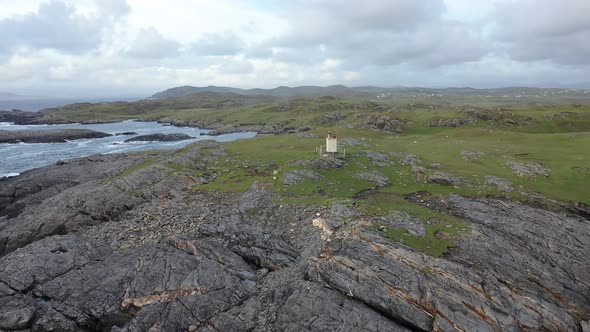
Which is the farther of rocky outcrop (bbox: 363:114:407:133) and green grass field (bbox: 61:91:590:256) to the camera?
rocky outcrop (bbox: 363:114:407:133)

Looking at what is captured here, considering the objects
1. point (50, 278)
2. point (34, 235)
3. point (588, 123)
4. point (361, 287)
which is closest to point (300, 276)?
point (361, 287)

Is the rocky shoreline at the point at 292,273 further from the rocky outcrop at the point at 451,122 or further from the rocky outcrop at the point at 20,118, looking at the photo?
the rocky outcrop at the point at 20,118

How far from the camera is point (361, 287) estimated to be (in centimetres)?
1908

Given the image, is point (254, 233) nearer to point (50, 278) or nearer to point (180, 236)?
point (180, 236)

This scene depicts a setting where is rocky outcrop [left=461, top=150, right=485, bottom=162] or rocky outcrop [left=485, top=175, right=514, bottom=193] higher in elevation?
rocky outcrop [left=461, top=150, right=485, bottom=162]

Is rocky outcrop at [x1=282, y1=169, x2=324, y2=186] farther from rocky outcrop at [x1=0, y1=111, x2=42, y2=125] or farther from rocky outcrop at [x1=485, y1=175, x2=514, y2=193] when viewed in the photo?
rocky outcrop at [x1=0, y1=111, x2=42, y2=125]

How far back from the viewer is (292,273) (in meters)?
21.6

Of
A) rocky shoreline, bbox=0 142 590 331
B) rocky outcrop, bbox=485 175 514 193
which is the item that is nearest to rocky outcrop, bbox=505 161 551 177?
rocky outcrop, bbox=485 175 514 193

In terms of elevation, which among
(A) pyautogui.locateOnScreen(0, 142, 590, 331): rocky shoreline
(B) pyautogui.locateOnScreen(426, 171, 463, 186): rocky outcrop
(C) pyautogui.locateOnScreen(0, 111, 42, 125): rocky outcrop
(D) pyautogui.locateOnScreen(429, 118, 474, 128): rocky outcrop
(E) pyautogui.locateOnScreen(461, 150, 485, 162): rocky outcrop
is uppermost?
(C) pyautogui.locateOnScreen(0, 111, 42, 125): rocky outcrop

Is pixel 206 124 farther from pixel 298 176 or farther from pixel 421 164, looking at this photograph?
pixel 421 164

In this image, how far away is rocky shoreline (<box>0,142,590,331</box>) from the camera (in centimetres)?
1803

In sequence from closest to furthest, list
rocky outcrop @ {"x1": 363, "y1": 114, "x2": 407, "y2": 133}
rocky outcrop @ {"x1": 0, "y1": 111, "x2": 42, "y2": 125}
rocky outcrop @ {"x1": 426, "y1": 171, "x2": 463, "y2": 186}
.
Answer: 1. rocky outcrop @ {"x1": 426, "y1": 171, "x2": 463, "y2": 186}
2. rocky outcrop @ {"x1": 363, "y1": 114, "x2": 407, "y2": 133}
3. rocky outcrop @ {"x1": 0, "y1": 111, "x2": 42, "y2": 125}

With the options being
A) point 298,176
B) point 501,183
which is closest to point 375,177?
point 298,176

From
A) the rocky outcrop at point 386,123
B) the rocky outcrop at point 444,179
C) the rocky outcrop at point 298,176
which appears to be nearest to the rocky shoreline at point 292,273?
the rocky outcrop at point 444,179
